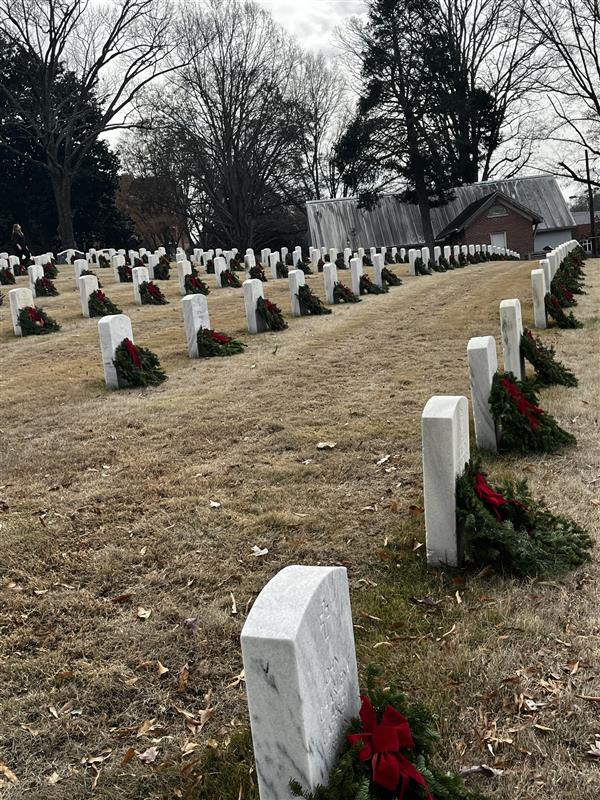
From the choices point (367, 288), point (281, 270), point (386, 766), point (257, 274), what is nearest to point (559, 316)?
point (367, 288)

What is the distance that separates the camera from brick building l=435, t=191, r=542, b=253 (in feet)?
146

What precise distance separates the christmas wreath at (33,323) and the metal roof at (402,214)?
3416cm

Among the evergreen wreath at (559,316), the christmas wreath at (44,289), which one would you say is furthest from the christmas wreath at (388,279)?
the christmas wreath at (44,289)

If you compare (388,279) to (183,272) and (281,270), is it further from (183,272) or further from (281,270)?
(183,272)

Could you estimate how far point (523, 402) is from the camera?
5.65m

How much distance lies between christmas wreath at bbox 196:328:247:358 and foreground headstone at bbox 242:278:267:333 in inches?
67.8

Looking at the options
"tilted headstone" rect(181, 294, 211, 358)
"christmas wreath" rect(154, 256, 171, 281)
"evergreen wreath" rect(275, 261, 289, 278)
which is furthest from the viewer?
"evergreen wreath" rect(275, 261, 289, 278)

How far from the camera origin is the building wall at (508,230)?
44.8 metres

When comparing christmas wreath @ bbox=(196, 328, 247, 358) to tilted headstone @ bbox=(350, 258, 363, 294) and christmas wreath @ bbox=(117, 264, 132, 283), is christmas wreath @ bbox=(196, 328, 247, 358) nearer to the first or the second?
tilted headstone @ bbox=(350, 258, 363, 294)

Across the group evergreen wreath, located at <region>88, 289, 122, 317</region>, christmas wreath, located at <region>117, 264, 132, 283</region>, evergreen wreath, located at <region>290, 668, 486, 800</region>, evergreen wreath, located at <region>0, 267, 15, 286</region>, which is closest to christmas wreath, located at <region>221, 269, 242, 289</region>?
christmas wreath, located at <region>117, 264, 132, 283</region>

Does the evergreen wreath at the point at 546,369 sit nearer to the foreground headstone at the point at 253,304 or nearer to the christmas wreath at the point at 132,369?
the christmas wreath at the point at 132,369

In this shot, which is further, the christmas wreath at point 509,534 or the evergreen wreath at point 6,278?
the evergreen wreath at point 6,278

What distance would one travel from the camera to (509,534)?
391 cm

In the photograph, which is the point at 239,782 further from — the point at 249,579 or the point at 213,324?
the point at 213,324
